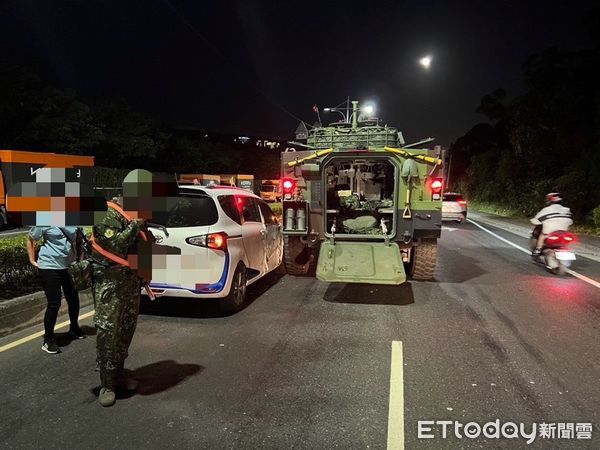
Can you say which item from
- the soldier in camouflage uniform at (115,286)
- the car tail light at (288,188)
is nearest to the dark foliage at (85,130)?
the car tail light at (288,188)

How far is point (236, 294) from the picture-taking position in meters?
6.39

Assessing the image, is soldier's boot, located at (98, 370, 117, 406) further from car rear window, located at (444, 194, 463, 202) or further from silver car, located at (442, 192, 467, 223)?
car rear window, located at (444, 194, 463, 202)

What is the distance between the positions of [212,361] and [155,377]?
0.58m

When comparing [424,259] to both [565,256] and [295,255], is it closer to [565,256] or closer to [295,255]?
[295,255]

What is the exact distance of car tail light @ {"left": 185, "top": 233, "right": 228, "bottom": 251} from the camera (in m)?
5.73

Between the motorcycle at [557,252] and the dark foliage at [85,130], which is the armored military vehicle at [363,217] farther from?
the dark foliage at [85,130]

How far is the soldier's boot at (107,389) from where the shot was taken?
12.4ft

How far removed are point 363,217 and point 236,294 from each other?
3.48 m

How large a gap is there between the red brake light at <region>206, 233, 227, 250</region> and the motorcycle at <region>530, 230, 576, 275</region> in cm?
680

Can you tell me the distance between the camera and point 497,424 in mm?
3549

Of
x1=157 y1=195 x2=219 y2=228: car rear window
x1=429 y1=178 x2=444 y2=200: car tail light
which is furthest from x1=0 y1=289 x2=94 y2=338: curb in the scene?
x1=429 y1=178 x2=444 y2=200: car tail light

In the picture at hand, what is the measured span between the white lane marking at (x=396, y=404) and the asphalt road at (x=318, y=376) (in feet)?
0.06

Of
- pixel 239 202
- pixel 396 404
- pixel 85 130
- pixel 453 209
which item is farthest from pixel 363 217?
pixel 85 130

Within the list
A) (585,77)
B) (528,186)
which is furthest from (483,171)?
(585,77)
